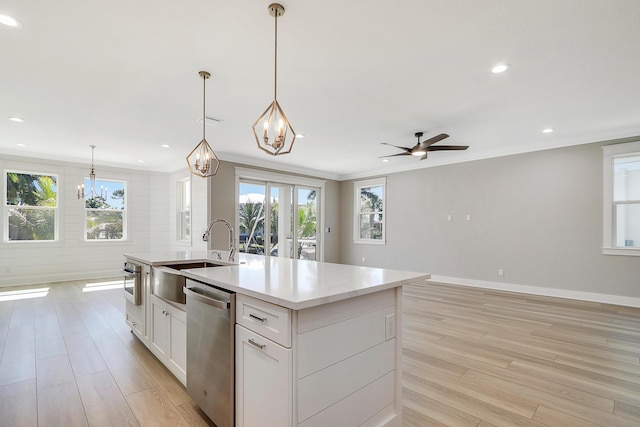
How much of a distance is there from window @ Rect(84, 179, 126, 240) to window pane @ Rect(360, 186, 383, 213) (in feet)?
19.7

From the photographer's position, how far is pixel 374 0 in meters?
1.92

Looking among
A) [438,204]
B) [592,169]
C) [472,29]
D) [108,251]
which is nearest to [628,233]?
[592,169]

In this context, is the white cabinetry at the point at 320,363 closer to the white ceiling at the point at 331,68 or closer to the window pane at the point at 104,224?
the white ceiling at the point at 331,68

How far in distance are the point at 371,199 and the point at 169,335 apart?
6255mm

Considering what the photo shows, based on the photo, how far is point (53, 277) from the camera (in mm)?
6262

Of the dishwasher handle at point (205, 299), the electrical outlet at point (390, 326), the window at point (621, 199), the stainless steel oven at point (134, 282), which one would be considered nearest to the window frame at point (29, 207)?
the stainless steel oven at point (134, 282)

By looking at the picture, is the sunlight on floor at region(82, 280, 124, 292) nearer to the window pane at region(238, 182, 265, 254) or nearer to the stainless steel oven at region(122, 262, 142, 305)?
the window pane at region(238, 182, 265, 254)

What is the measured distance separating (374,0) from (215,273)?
2.08 m

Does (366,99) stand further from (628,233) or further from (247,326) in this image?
(628,233)

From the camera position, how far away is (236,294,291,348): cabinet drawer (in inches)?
52.6

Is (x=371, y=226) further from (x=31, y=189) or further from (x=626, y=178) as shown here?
(x=31, y=189)

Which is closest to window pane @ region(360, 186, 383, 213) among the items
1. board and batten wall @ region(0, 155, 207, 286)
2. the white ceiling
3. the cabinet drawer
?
the white ceiling

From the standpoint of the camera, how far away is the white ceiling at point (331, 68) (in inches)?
80.6

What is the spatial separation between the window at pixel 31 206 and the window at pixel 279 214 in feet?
12.9
